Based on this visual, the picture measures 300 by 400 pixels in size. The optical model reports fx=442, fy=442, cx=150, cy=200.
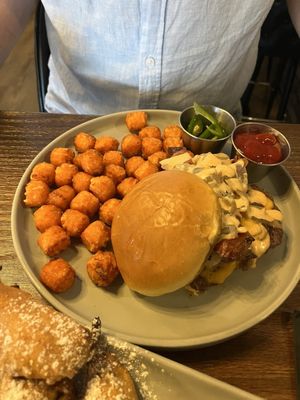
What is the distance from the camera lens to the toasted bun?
2.54 ft

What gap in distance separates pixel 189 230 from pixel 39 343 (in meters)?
0.39

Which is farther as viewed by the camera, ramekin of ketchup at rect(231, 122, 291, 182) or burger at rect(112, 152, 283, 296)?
ramekin of ketchup at rect(231, 122, 291, 182)

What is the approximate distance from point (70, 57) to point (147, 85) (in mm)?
283

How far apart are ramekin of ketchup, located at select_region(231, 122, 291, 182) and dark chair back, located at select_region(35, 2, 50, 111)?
0.88 m

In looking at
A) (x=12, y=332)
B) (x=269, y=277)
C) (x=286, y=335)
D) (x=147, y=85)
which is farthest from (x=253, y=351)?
(x=147, y=85)

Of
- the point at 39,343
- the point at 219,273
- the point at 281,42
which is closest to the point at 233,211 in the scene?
the point at 219,273

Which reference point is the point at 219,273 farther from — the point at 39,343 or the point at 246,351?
the point at 39,343

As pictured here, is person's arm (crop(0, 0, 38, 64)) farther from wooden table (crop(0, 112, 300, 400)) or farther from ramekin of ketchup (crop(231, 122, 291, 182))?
ramekin of ketchup (crop(231, 122, 291, 182))

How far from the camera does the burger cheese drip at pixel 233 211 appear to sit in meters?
1.05

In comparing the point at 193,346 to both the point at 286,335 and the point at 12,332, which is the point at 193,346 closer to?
the point at 286,335

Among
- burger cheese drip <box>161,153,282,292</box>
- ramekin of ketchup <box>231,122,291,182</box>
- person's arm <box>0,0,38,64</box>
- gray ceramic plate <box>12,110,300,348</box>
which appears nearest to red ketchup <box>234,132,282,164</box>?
ramekin of ketchup <box>231,122,291,182</box>

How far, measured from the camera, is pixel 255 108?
323cm

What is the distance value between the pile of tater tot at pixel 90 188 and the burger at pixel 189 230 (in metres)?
0.11

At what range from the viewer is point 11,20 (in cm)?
150
